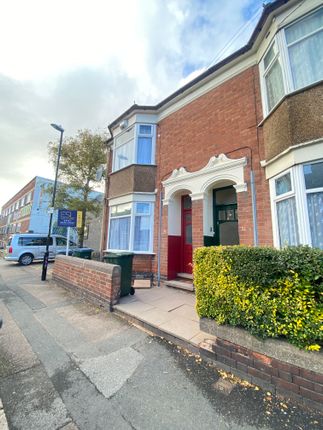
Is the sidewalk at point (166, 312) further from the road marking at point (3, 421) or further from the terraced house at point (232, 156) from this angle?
the road marking at point (3, 421)

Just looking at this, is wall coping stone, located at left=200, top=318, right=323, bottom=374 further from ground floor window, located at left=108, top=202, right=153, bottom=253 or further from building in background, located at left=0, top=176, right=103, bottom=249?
Answer: building in background, located at left=0, top=176, right=103, bottom=249

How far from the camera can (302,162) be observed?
409cm

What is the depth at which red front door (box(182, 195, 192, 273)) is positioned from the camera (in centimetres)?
736

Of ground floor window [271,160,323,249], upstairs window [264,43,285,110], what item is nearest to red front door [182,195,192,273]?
ground floor window [271,160,323,249]

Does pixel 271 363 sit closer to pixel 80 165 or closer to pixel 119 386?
pixel 119 386

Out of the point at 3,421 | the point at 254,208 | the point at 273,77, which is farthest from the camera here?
the point at 254,208

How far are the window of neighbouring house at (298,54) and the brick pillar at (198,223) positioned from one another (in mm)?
3510

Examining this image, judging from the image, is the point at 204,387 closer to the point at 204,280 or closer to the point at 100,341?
the point at 204,280

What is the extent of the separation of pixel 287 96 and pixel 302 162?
1.60 metres

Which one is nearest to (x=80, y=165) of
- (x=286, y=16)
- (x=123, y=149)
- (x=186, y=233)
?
(x=123, y=149)

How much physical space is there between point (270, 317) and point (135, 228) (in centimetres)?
626

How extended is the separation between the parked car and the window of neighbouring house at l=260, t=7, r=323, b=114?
14.1 meters

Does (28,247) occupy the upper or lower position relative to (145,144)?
lower

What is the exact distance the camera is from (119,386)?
8.06ft
